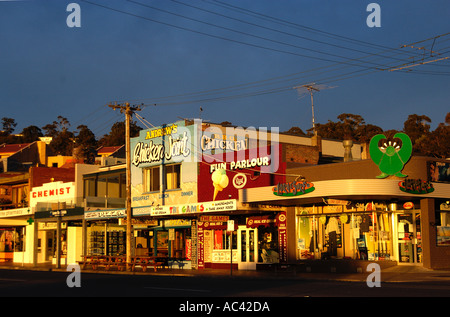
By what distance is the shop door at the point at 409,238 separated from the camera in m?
28.7

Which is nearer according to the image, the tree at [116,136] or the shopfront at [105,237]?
the shopfront at [105,237]

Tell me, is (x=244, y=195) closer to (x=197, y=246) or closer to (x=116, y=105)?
(x=197, y=246)

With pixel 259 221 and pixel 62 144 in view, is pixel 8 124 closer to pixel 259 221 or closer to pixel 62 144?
pixel 62 144

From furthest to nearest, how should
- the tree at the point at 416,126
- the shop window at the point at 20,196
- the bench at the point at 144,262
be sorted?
the tree at the point at 416,126 → the shop window at the point at 20,196 → the bench at the point at 144,262

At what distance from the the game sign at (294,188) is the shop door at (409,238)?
470 centimetres

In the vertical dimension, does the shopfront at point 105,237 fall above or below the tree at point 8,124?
below

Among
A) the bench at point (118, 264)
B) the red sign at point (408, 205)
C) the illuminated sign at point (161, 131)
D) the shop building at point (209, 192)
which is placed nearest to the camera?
the red sign at point (408, 205)

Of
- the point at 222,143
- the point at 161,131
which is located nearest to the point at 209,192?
the point at 222,143

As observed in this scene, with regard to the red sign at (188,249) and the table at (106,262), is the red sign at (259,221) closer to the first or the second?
the red sign at (188,249)

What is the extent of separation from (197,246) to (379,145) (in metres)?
13.2

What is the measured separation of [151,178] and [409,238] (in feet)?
55.6

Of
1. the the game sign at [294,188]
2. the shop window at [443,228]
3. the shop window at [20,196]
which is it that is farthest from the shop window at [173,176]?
the shop window at [20,196]

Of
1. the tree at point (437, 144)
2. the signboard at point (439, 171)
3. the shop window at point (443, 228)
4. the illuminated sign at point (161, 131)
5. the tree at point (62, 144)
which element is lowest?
the shop window at point (443, 228)
